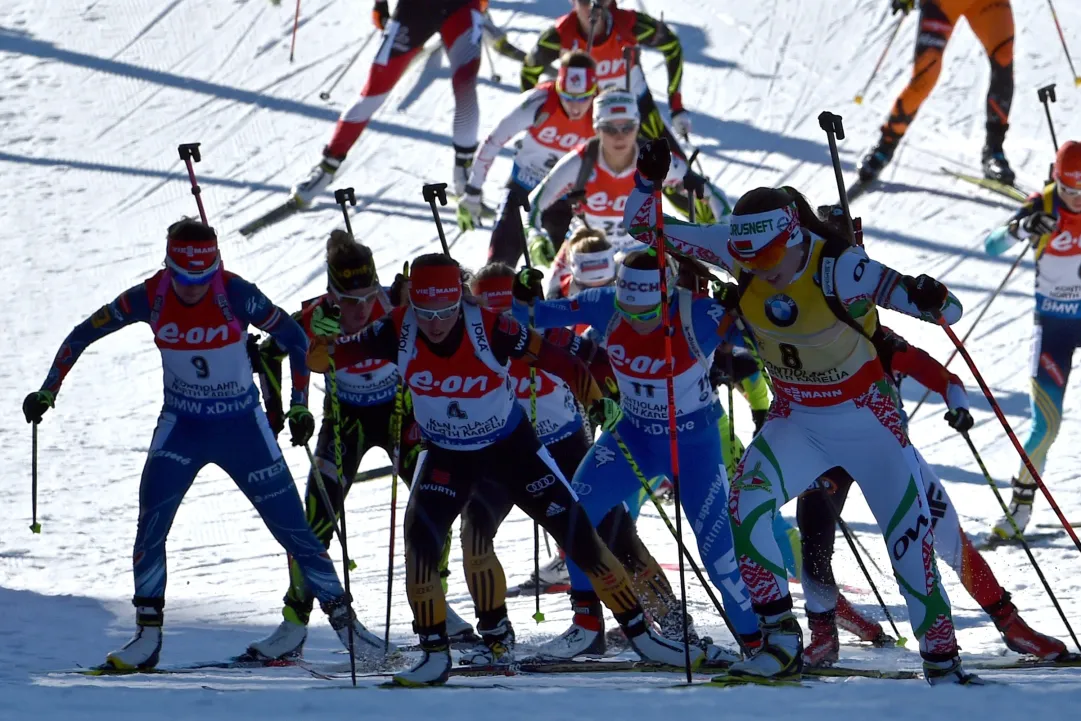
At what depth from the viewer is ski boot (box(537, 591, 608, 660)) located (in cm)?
698

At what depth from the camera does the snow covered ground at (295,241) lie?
5996 millimetres

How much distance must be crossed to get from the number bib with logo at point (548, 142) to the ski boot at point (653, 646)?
4869 millimetres

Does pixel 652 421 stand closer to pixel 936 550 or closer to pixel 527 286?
pixel 527 286

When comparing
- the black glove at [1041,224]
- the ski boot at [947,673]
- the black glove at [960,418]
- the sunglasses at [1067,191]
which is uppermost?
the sunglasses at [1067,191]

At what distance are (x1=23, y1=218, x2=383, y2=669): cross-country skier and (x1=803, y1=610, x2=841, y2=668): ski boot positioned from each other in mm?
1826

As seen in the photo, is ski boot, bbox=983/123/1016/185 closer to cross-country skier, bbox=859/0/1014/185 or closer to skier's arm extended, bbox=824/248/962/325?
cross-country skier, bbox=859/0/1014/185

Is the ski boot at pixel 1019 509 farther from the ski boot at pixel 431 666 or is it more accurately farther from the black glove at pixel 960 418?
the ski boot at pixel 431 666

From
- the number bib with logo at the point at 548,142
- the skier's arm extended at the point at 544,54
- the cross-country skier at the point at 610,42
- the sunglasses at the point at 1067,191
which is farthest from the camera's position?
the skier's arm extended at the point at 544,54

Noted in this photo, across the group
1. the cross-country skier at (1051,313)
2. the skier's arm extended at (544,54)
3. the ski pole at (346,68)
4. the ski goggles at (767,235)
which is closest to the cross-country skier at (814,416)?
the ski goggles at (767,235)

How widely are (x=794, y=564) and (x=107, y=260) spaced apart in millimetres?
8256

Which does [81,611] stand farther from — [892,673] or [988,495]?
[988,495]

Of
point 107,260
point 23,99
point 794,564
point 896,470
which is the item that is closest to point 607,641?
point 794,564

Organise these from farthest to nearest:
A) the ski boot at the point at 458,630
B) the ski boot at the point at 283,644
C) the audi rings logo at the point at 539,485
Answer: the ski boot at the point at 458,630 < the ski boot at the point at 283,644 < the audi rings logo at the point at 539,485

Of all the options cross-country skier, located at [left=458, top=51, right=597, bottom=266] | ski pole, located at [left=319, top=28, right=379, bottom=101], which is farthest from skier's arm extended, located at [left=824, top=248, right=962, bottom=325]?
ski pole, located at [left=319, top=28, right=379, bottom=101]
